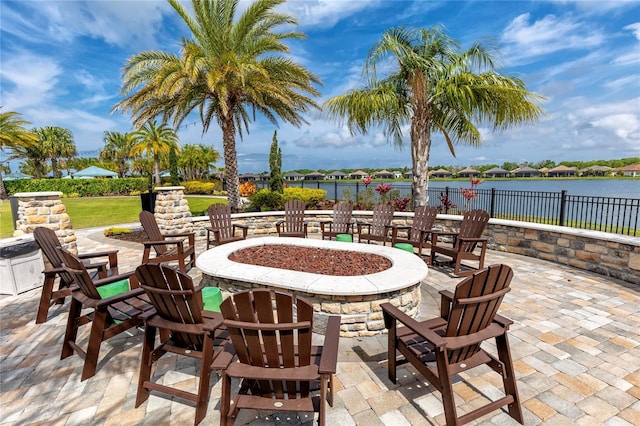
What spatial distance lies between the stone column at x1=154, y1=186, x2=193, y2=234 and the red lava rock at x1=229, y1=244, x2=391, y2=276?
3.48m

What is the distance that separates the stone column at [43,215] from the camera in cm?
504

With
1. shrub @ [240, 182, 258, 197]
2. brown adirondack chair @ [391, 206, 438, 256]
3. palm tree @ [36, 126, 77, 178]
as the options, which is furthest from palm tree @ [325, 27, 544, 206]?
palm tree @ [36, 126, 77, 178]

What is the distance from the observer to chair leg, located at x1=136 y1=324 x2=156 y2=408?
2064mm

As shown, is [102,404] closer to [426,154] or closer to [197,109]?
[426,154]

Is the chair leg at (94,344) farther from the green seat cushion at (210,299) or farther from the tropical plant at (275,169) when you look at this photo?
the tropical plant at (275,169)

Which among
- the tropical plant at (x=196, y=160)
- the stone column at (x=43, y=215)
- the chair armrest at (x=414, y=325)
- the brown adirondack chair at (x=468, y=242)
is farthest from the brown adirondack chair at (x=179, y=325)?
the tropical plant at (x=196, y=160)

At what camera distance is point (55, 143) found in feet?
104

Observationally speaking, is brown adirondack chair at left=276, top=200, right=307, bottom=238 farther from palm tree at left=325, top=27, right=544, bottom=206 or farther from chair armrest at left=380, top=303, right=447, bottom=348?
chair armrest at left=380, top=303, right=447, bottom=348

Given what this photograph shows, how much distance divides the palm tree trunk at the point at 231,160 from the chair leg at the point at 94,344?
6.62 meters

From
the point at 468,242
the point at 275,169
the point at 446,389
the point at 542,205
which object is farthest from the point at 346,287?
the point at 275,169

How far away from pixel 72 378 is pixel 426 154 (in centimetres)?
795

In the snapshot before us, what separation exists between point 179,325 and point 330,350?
1.05 meters

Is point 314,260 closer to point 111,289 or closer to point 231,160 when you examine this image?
point 111,289

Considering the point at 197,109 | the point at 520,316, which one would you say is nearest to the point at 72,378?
the point at 520,316
